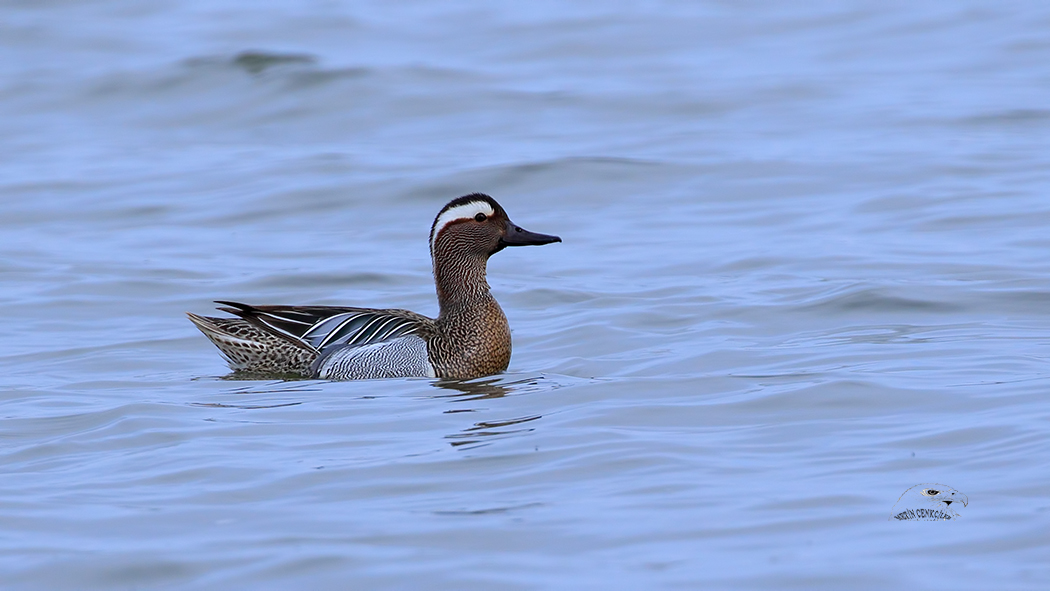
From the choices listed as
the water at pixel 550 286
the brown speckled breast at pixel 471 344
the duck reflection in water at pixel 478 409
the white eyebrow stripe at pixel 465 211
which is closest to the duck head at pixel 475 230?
the white eyebrow stripe at pixel 465 211

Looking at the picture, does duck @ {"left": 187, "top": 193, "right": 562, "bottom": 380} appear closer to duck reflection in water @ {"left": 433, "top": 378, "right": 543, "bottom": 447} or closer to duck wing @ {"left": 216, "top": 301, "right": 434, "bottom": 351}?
duck wing @ {"left": 216, "top": 301, "right": 434, "bottom": 351}

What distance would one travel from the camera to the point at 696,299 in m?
11.7

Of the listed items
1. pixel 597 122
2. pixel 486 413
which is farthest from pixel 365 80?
pixel 486 413

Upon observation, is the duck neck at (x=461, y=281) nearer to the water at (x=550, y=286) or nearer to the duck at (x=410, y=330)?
the duck at (x=410, y=330)

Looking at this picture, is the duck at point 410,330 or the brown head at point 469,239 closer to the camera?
the duck at point 410,330

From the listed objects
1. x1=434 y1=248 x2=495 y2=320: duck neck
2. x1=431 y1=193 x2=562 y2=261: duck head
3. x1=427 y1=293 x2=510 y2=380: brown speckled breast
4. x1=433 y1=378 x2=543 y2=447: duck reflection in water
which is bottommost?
x1=433 y1=378 x2=543 y2=447: duck reflection in water

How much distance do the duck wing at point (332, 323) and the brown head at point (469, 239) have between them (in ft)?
1.15

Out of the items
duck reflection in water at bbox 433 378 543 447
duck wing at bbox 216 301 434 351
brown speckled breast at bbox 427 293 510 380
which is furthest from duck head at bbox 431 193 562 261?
duck reflection in water at bbox 433 378 543 447

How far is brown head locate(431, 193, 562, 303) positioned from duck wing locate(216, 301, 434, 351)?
0.35 m

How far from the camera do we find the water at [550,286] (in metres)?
5.96

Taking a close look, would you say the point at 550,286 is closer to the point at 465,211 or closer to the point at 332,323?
the point at 465,211

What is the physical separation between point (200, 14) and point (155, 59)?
3.84m

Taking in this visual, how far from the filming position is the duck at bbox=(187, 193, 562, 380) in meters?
9.80

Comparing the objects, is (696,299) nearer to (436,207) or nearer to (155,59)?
(436,207)
